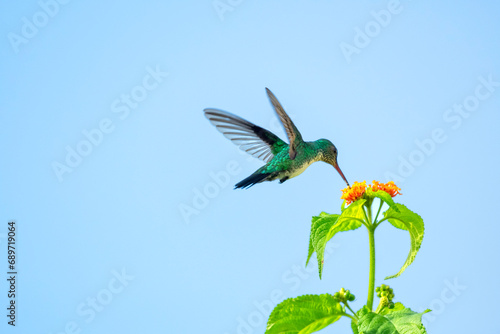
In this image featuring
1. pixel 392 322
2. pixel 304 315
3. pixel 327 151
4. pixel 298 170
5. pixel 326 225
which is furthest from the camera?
pixel 327 151

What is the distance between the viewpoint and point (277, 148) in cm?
692

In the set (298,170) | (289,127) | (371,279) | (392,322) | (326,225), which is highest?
(289,127)

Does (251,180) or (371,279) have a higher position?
(251,180)

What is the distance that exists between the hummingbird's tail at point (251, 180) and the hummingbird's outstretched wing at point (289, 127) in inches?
14.6

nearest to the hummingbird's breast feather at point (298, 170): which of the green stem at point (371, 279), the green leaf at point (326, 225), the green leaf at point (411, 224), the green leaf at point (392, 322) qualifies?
the green leaf at point (326, 225)

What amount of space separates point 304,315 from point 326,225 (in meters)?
0.58

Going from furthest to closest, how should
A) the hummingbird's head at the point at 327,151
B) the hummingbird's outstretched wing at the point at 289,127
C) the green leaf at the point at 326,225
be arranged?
the hummingbird's head at the point at 327,151
the hummingbird's outstretched wing at the point at 289,127
the green leaf at the point at 326,225

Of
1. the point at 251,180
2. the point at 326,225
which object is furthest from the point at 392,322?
the point at 251,180

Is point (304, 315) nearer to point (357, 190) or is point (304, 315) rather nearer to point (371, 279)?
point (371, 279)

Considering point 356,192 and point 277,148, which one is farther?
point 277,148

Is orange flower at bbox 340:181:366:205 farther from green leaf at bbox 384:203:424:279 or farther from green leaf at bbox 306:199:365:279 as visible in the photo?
green leaf at bbox 384:203:424:279

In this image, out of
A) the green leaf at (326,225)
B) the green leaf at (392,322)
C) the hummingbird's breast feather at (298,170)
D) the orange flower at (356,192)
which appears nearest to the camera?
the green leaf at (392,322)

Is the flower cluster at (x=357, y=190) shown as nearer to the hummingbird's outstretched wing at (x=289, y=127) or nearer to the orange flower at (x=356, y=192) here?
the orange flower at (x=356, y=192)

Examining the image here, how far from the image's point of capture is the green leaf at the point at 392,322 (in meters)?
2.53
